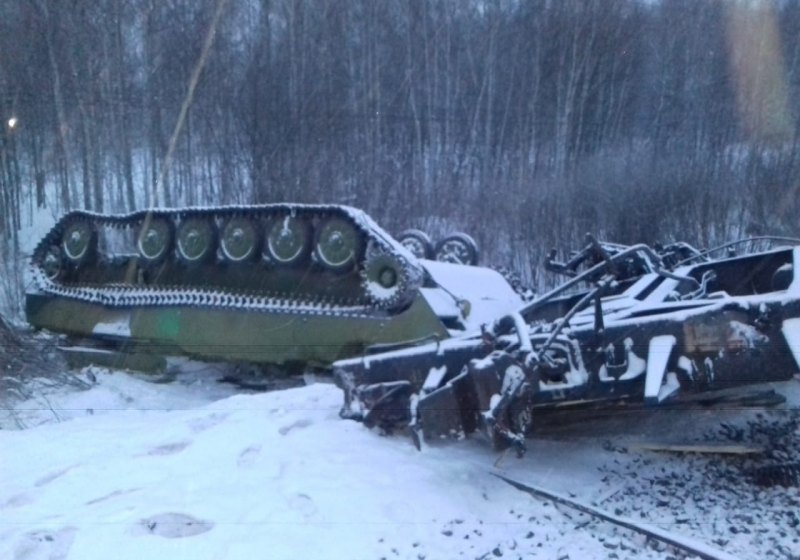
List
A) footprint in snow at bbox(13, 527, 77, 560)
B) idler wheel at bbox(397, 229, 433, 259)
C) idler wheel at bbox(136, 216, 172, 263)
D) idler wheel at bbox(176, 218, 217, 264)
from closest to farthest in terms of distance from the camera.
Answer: footprint in snow at bbox(13, 527, 77, 560) → idler wheel at bbox(176, 218, 217, 264) → idler wheel at bbox(136, 216, 172, 263) → idler wheel at bbox(397, 229, 433, 259)

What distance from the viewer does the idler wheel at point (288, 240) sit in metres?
9.81

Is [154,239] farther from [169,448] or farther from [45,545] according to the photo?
[45,545]

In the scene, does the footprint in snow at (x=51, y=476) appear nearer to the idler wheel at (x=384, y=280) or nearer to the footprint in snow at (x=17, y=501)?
the footprint in snow at (x=17, y=501)

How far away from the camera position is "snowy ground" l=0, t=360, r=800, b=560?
14.3 feet

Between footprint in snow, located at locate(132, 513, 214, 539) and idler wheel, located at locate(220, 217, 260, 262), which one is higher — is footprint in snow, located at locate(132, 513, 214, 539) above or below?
below

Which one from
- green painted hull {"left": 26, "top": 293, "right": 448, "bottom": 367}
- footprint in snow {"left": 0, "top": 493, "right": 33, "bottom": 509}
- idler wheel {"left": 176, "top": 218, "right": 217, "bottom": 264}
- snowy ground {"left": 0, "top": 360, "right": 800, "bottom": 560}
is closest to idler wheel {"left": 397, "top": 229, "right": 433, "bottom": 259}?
idler wheel {"left": 176, "top": 218, "right": 217, "bottom": 264}

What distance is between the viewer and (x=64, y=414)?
25.0 ft

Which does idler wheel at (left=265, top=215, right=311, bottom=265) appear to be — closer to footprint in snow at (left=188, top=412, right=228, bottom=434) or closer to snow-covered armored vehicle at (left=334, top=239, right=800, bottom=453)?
footprint in snow at (left=188, top=412, right=228, bottom=434)

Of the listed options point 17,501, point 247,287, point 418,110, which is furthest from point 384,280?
point 418,110

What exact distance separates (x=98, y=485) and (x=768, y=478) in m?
3.55

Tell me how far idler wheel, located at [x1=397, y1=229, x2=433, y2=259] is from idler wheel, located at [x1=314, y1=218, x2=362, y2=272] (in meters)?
2.36

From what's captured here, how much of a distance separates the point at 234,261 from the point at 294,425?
14.2 ft

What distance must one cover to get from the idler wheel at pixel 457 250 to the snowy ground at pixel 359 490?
Result: 540cm

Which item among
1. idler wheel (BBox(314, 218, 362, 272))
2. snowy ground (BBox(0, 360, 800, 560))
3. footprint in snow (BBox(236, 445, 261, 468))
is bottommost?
snowy ground (BBox(0, 360, 800, 560))
